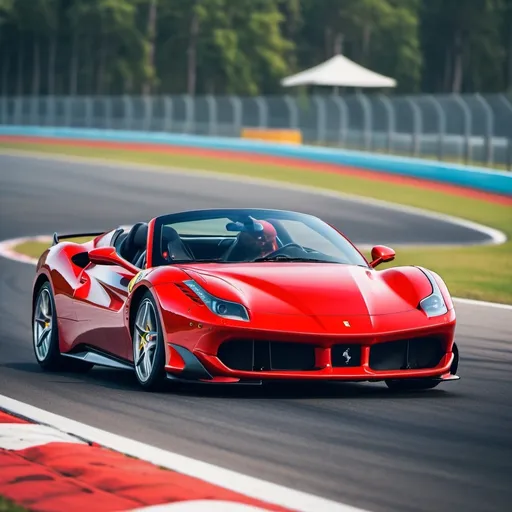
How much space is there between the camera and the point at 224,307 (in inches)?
370

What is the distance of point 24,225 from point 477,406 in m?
18.9

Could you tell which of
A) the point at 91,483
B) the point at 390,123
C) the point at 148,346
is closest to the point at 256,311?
the point at 148,346

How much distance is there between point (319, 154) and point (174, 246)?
33730 millimetres

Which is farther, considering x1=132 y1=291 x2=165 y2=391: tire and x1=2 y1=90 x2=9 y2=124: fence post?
x1=2 y1=90 x2=9 y2=124: fence post

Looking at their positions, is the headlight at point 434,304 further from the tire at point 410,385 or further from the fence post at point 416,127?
the fence post at point 416,127

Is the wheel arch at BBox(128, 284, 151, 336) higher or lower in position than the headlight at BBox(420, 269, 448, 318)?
lower

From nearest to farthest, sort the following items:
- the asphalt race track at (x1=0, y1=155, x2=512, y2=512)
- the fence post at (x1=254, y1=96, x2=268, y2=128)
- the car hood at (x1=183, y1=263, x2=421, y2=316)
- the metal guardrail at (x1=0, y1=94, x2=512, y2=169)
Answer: the asphalt race track at (x1=0, y1=155, x2=512, y2=512)
the car hood at (x1=183, y1=263, x2=421, y2=316)
the metal guardrail at (x1=0, y1=94, x2=512, y2=169)
the fence post at (x1=254, y1=96, x2=268, y2=128)

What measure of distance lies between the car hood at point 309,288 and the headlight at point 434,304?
5cm

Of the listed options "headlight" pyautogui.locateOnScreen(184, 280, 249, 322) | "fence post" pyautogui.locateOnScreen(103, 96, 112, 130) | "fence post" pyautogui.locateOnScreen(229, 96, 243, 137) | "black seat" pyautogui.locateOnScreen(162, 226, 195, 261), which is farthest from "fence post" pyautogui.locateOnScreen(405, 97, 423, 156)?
"headlight" pyautogui.locateOnScreen(184, 280, 249, 322)

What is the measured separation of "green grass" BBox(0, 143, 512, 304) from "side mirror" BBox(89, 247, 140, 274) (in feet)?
20.1

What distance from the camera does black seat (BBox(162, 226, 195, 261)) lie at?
10.4 metres

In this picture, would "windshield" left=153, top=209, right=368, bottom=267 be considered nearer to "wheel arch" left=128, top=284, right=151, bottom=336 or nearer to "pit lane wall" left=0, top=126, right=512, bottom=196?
"wheel arch" left=128, top=284, right=151, bottom=336

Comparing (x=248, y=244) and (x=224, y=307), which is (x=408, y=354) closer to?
(x=224, y=307)

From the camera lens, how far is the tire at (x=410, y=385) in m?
9.98
